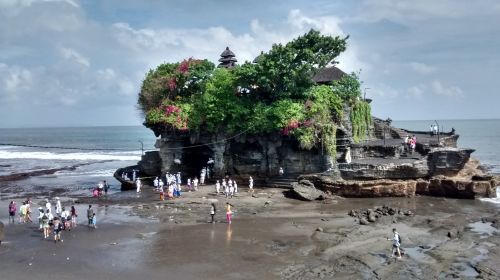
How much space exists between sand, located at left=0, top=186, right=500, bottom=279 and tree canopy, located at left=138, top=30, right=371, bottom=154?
698cm

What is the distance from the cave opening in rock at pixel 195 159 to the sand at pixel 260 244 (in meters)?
10.2

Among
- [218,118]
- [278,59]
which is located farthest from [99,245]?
[278,59]

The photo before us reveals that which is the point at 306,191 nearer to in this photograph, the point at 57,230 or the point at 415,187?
the point at 415,187

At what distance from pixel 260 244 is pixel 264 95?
18420 mm

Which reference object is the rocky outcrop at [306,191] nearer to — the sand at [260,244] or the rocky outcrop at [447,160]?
the sand at [260,244]

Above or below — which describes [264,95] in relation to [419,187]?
above

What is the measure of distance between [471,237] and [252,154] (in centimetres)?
1911

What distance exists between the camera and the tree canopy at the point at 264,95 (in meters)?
34.5

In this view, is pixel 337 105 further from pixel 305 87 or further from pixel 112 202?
pixel 112 202

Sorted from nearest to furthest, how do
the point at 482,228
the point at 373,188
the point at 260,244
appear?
the point at 260,244 → the point at 482,228 → the point at 373,188

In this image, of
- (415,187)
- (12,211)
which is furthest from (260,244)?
(415,187)

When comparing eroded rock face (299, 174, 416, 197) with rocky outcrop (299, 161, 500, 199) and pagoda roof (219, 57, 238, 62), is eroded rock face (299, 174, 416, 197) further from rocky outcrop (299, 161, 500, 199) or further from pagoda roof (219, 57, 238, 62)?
pagoda roof (219, 57, 238, 62)

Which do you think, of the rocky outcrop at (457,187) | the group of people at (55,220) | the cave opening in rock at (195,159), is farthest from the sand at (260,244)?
the cave opening in rock at (195,159)

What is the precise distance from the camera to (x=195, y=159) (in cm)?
4341
